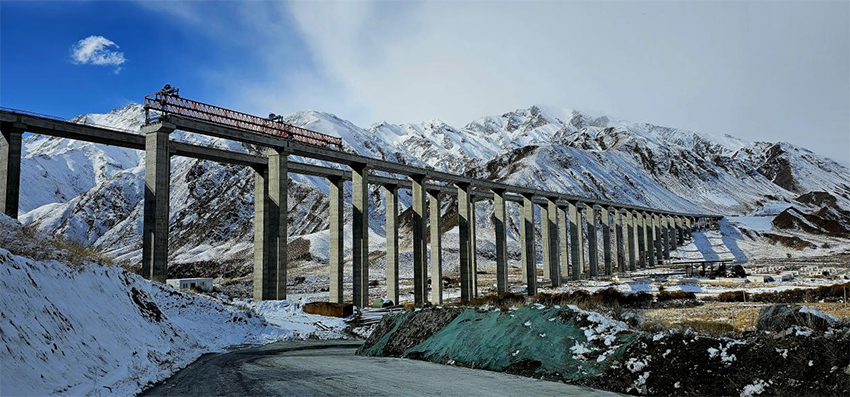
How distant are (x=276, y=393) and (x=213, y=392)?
1479 mm

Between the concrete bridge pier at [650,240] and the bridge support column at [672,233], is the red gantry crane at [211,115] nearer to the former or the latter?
the concrete bridge pier at [650,240]

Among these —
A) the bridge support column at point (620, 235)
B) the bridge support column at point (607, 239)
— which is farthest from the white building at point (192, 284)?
the bridge support column at point (620, 235)

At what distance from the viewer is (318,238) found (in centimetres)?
10869

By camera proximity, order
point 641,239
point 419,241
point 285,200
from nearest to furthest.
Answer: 1. point 285,200
2. point 419,241
3. point 641,239

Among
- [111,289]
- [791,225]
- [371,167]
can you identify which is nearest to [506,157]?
[791,225]

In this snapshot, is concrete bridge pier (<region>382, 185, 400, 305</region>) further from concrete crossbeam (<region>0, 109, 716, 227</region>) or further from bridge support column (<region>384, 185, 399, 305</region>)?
concrete crossbeam (<region>0, 109, 716, 227</region>)

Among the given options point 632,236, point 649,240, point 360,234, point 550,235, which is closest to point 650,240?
point 649,240

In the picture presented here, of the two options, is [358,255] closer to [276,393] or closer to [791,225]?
[276,393]

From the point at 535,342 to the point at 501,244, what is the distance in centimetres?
4362

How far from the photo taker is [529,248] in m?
59.1

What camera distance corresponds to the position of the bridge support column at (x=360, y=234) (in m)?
44.1

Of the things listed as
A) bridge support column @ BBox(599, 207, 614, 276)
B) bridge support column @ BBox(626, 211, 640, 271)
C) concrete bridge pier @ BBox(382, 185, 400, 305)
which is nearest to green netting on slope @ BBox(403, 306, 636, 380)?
concrete bridge pier @ BBox(382, 185, 400, 305)

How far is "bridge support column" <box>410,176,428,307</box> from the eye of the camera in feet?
154

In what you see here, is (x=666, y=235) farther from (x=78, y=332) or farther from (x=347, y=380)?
(x=78, y=332)
